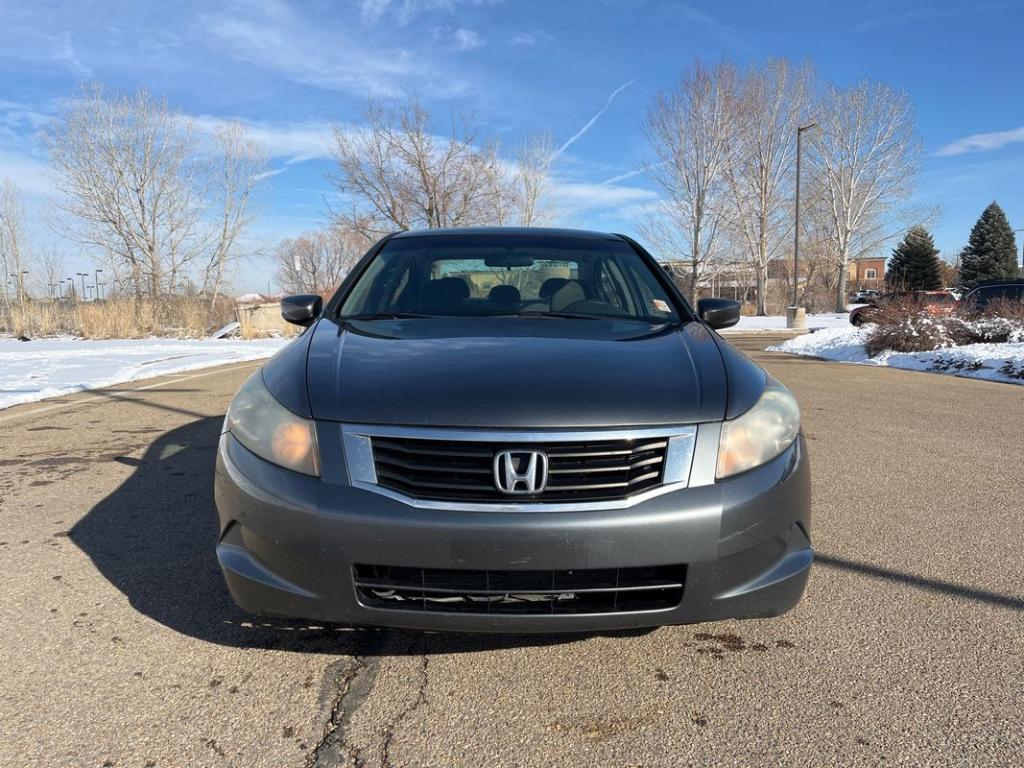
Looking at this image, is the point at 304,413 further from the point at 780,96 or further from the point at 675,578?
the point at 780,96

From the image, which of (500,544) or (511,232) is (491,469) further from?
(511,232)

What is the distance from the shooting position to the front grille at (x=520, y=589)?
1.83 m

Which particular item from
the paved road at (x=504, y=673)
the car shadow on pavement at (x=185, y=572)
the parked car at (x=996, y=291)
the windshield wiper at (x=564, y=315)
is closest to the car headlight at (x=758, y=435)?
the paved road at (x=504, y=673)

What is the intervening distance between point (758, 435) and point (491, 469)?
2.63 feet

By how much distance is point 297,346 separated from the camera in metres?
2.57

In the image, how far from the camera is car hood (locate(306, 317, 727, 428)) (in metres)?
1.90

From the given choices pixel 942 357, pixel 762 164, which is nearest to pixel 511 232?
pixel 942 357

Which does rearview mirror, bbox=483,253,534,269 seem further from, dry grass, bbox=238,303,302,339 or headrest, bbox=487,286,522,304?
dry grass, bbox=238,303,302,339

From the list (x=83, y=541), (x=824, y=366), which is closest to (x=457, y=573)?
(x=83, y=541)

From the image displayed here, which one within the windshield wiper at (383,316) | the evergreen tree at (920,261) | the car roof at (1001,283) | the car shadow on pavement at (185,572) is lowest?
the car shadow on pavement at (185,572)

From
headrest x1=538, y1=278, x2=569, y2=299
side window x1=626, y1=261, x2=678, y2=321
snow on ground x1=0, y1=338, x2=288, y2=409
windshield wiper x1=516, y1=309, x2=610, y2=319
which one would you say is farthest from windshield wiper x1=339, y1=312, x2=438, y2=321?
snow on ground x1=0, y1=338, x2=288, y2=409

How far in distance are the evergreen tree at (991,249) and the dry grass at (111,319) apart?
50230 millimetres

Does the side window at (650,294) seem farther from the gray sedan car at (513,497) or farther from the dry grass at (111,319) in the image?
the dry grass at (111,319)

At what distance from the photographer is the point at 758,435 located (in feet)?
6.66
